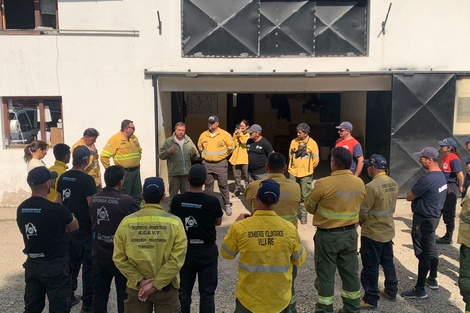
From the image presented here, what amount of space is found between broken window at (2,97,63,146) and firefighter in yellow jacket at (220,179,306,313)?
23.1 feet

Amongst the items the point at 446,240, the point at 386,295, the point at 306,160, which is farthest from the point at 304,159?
the point at 386,295

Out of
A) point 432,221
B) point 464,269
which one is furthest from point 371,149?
point 464,269

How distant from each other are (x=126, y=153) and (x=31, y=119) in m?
3.02

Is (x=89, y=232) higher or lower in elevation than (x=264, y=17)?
lower

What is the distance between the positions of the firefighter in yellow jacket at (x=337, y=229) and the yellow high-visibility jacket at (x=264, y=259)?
Answer: 101cm

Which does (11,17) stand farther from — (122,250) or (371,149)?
(371,149)

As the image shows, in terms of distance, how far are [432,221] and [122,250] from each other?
12.0 feet

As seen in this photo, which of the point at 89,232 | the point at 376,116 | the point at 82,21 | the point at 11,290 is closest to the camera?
the point at 89,232

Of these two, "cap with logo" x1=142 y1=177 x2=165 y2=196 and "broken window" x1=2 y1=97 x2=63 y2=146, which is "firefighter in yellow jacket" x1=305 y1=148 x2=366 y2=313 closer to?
"cap with logo" x1=142 y1=177 x2=165 y2=196

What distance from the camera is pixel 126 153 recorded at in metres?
7.73

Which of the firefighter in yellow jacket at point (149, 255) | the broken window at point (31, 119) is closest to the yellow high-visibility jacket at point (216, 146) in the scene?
the broken window at point (31, 119)

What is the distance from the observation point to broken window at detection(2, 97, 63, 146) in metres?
9.13

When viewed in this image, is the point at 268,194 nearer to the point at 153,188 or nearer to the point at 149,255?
the point at 153,188

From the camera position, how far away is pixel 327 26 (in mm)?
9219
